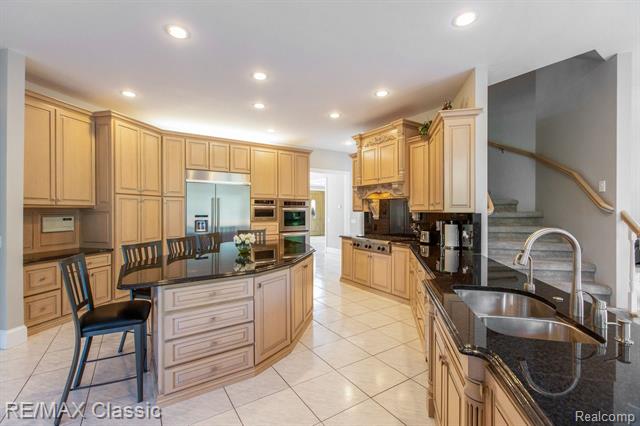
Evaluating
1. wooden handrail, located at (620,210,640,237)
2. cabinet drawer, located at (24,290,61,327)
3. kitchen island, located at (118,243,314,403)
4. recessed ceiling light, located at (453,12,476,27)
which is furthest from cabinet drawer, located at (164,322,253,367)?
wooden handrail, located at (620,210,640,237)

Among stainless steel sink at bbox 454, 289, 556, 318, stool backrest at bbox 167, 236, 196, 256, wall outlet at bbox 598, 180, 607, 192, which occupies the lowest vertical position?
stainless steel sink at bbox 454, 289, 556, 318

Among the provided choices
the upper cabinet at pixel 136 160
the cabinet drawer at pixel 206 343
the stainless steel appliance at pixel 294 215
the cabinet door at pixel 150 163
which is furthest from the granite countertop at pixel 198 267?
the stainless steel appliance at pixel 294 215

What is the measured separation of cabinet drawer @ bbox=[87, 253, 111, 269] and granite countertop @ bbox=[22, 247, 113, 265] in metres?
0.05

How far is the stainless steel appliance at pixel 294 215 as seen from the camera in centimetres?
570

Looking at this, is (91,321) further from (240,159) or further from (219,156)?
(240,159)

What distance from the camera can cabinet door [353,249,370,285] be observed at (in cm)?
455

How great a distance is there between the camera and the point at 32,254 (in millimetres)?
3289

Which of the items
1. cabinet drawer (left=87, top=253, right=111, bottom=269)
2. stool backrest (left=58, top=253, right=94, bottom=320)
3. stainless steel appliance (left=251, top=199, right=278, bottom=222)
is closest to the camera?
stool backrest (left=58, top=253, right=94, bottom=320)

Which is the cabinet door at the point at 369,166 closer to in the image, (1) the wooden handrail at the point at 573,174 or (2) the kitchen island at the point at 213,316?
(1) the wooden handrail at the point at 573,174

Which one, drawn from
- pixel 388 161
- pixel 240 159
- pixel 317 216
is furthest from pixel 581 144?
pixel 317 216

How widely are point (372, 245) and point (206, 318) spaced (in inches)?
116

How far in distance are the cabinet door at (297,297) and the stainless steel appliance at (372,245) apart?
1705 mm

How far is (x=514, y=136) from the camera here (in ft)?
15.5

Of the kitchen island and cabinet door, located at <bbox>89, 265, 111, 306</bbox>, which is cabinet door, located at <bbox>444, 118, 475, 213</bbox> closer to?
the kitchen island
